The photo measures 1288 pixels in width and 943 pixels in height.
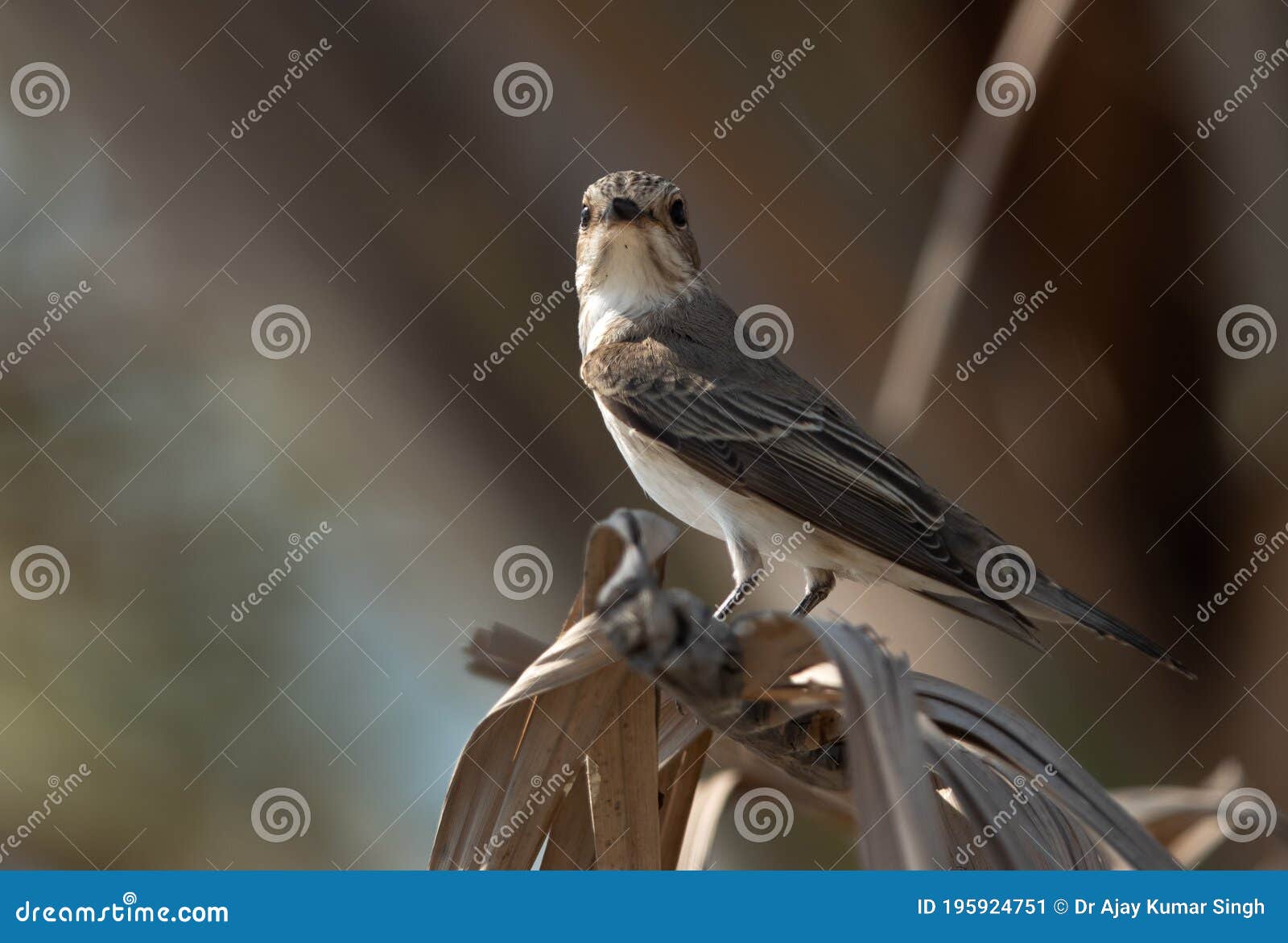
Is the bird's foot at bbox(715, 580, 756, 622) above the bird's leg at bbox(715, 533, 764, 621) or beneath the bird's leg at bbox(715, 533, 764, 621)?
beneath

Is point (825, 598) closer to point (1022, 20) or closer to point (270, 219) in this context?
point (1022, 20)

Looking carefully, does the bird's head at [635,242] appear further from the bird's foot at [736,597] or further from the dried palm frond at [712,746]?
the dried palm frond at [712,746]

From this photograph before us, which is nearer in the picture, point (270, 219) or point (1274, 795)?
point (1274, 795)

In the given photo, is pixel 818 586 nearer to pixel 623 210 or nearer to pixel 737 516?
pixel 737 516

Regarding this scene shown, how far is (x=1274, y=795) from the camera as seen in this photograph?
13.1 ft

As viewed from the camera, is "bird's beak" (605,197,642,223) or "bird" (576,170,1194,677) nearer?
"bird" (576,170,1194,677)

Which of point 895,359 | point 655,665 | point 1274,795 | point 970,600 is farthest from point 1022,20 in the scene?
point 655,665

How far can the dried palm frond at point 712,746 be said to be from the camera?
4.96 feet

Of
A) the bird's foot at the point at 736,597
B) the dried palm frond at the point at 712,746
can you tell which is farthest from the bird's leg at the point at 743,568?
the dried palm frond at the point at 712,746

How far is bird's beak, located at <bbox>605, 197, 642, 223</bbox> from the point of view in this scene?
4254 mm

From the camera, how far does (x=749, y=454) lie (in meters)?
3.97

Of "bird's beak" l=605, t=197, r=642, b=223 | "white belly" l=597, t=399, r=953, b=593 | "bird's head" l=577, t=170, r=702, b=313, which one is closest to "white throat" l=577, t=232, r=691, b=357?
"bird's head" l=577, t=170, r=702, b=313

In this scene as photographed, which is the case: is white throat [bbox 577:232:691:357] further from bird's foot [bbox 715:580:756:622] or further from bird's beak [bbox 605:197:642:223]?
bird's foot [bbox 715:580:756:622]

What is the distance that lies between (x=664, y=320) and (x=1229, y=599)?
220 centimetres
